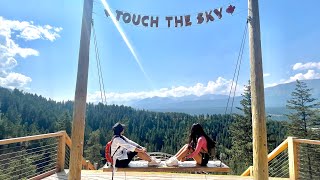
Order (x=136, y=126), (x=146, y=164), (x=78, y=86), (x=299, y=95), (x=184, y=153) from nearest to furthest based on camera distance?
(x=78, y=86), (x=146, y=164), (x=184, y=153), (x=299, y=95), (x=136, y=126)

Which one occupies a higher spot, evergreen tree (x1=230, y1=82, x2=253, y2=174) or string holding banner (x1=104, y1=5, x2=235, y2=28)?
string holding banner (x1=104, y1=5, x2=235, y2=28)

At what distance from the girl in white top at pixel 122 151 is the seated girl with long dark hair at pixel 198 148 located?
40cm

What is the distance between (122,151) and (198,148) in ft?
3.79

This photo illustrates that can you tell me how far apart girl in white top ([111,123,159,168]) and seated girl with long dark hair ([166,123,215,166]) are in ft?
1.30

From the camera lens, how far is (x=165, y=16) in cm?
458

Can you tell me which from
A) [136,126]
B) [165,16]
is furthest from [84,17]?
[136,126]

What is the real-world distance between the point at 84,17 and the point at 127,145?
1969mm

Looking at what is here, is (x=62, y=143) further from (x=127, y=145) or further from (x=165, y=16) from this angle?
(x=165, y=16)

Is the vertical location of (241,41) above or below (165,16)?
below

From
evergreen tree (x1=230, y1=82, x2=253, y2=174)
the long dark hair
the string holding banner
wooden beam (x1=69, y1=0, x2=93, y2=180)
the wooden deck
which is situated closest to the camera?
wooden beam (x1=69, y1=0, x2=93, y2=180)

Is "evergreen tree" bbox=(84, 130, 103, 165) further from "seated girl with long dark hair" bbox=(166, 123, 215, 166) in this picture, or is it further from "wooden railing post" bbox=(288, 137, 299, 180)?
"wooden railing post" bbox=(288, 137, 299, 180)

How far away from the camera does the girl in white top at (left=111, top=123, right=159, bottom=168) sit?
3.96 metres

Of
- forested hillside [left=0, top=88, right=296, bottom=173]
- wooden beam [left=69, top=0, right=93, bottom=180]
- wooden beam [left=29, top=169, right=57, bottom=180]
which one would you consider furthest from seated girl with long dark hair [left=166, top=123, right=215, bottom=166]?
forested hillside [left=0, top=88, right=296, bottom=173]

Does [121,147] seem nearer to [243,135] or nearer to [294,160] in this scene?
[294,160]
